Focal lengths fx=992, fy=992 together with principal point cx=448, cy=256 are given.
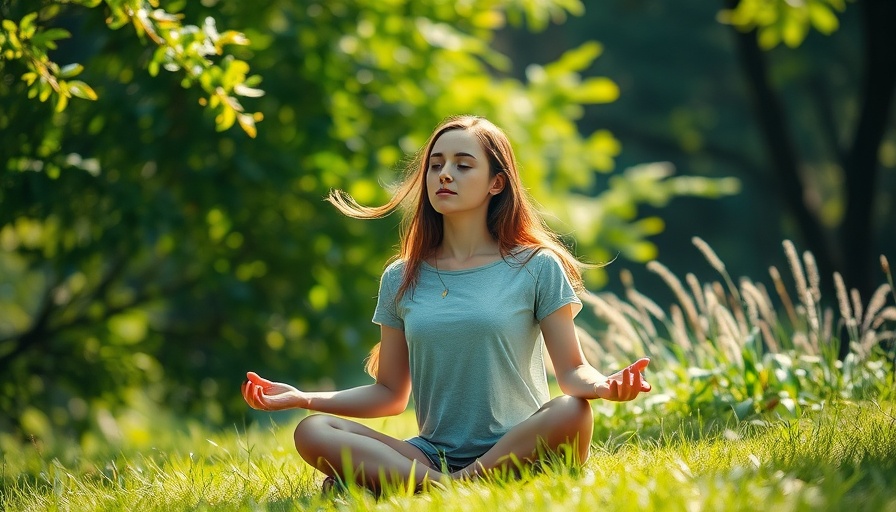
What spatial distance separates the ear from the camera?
11.2 ft

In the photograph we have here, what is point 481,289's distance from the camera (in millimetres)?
3240

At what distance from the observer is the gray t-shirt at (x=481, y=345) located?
3.18 meters

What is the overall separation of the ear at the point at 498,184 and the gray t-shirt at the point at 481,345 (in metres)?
0.26

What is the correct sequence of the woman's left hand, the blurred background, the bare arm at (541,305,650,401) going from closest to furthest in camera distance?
the woman's left hand < the bare arm at (541,305,650,401) < the blurred background

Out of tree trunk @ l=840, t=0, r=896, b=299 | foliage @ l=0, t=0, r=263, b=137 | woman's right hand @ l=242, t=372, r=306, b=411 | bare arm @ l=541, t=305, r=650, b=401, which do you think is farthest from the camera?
tree trunk @ l=840, t=0, r=896, b=299

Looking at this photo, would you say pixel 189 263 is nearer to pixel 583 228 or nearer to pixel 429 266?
pixel 583 228

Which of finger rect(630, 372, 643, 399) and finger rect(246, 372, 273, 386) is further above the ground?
finger rect(630, 372, 643, 399)

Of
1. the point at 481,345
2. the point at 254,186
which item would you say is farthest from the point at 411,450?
the point at 254,186

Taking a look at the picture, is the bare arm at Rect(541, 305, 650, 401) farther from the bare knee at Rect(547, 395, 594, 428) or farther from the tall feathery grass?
the tall feathery grass

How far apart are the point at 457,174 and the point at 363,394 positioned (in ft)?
2.65

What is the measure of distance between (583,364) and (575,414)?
218 mm

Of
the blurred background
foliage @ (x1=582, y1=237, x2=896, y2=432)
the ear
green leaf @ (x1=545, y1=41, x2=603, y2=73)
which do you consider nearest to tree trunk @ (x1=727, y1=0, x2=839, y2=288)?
the blurred background

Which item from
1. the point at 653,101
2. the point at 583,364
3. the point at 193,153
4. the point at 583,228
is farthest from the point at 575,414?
the point at 653,101

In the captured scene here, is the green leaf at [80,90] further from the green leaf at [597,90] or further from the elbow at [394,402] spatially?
the green leaf at [597,90]
